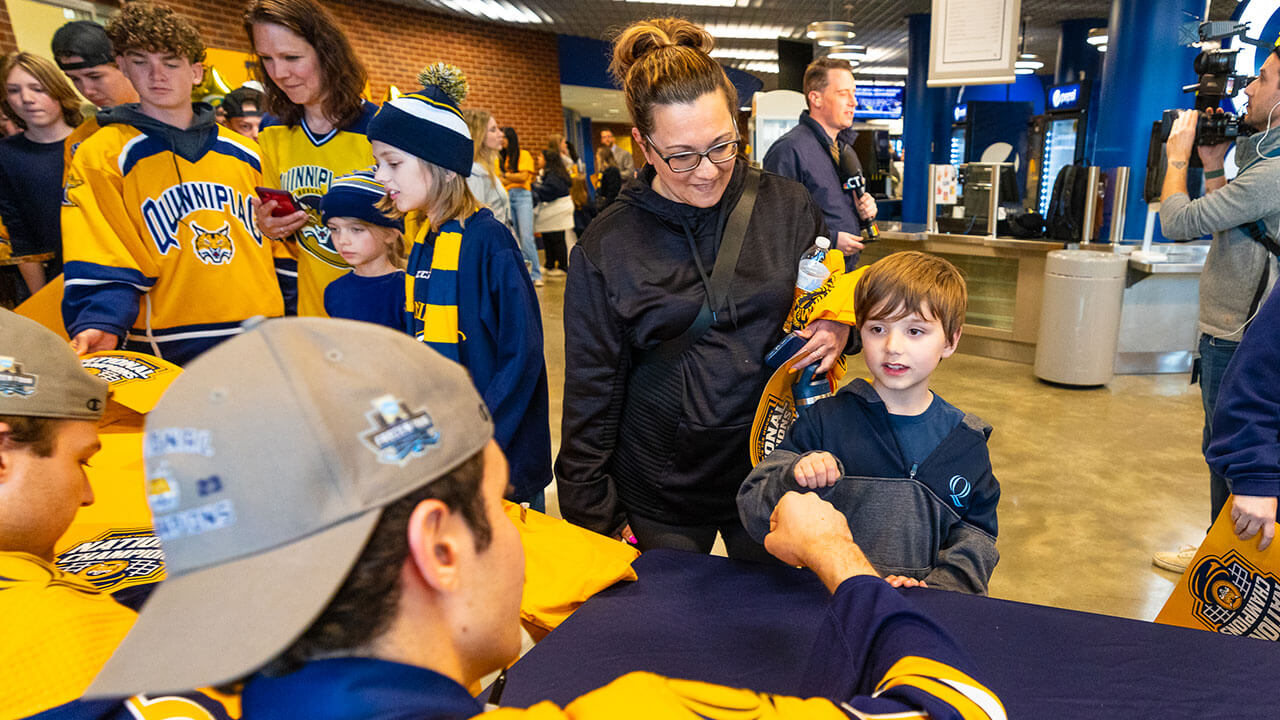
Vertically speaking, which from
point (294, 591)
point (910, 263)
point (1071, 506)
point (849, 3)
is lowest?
point (1071, 506)

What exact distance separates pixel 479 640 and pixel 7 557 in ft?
2.13

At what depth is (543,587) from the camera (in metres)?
1.22

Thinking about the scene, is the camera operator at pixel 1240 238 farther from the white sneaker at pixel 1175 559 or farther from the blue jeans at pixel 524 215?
the blue jeans at pixel 524 215

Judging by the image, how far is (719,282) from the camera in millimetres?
1486

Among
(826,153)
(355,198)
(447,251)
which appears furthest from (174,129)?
(826,153)

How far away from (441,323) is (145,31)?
1278 mm

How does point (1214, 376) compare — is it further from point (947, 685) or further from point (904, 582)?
point (947, 685)

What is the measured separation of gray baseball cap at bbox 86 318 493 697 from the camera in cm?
50

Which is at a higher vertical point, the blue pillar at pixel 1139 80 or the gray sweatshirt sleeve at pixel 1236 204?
the blue pillar at pixel 1139 80

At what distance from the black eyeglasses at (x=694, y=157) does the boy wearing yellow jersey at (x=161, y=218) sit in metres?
1.53

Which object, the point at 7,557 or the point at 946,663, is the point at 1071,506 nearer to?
the point at 946,663

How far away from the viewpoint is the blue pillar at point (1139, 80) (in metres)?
4.85

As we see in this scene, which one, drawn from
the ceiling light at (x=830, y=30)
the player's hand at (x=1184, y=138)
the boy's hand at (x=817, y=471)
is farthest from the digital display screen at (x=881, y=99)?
the boy's hand at (x=817, y=471)

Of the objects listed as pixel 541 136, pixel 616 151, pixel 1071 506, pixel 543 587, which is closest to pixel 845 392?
pixel 543 587
